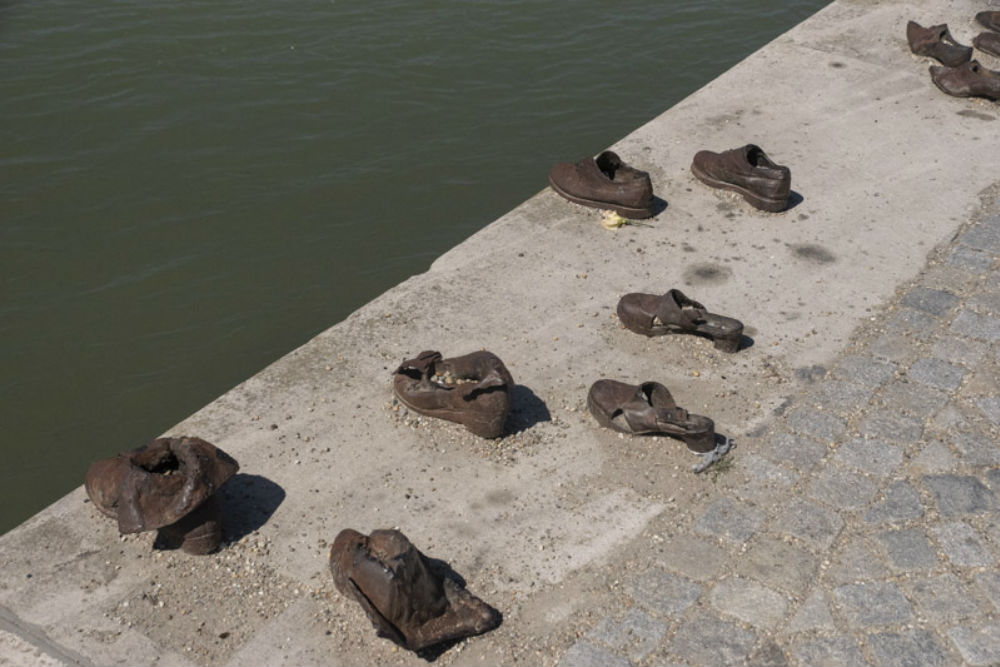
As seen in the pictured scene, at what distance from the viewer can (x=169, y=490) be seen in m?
5.68

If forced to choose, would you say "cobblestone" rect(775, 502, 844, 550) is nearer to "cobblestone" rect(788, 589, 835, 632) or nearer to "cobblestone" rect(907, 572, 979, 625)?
"cobblestone" rect(788, 589, 835, 632)

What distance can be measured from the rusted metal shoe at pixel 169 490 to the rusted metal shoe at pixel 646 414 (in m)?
2.09

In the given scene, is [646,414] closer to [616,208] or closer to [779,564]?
[779,564]

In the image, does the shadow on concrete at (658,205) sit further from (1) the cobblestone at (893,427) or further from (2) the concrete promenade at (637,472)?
(1) the cobblestone at (893,427)

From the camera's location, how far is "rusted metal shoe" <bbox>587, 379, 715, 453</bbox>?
6.29m

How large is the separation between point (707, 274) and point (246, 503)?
363cm

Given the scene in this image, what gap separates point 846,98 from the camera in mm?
10398

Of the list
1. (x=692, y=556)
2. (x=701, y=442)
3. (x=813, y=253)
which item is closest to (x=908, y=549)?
(x=692, y=556)

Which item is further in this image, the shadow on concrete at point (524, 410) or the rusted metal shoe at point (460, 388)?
the shadow on concrete at point (524, 410)

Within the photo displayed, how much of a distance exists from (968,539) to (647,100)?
677 cm

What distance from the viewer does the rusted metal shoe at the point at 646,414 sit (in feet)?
20.6

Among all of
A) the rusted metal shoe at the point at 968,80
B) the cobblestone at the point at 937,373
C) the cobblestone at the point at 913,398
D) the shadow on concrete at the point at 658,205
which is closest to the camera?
the cobblestone at the point at 913,398

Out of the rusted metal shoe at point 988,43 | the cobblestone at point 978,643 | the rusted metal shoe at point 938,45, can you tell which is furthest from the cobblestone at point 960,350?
the rusted metal shoe at point 988,43

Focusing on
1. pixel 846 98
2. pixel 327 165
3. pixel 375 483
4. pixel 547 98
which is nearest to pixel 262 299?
pixel 327 165
